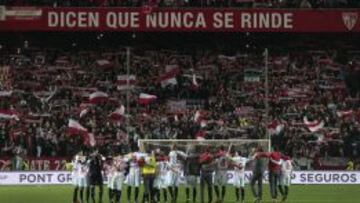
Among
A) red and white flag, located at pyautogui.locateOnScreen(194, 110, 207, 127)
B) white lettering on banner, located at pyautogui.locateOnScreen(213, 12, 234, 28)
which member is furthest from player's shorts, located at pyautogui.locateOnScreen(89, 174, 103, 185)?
white lettering on banner, located at pyautogui.locateOnScreen(213, 12, 234, 28)

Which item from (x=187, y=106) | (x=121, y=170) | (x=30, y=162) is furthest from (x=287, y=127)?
(x=121, y=170)

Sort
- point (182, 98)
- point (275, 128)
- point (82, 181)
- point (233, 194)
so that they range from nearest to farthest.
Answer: point (82, 181) < point (233, 194) < point (275, 128) < point (182, 98)

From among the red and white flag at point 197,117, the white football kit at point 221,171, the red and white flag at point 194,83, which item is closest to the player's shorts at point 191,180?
the white football kit at point 221,171

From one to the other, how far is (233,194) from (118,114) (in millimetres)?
9408

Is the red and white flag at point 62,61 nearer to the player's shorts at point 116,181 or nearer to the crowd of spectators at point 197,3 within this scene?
the crowd of spectators at point 197,3

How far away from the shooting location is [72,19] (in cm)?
4619

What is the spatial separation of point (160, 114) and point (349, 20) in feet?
33.8

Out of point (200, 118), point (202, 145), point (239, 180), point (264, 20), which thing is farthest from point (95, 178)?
point (264, 20)

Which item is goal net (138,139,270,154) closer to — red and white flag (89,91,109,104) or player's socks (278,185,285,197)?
player's socks (278,185,285,197)

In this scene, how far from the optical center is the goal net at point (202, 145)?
111 ft

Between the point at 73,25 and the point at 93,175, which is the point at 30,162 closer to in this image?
the point at 73,25

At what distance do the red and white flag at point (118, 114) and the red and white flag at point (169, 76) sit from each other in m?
4.09

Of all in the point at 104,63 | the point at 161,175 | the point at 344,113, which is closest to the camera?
the point at 161,175

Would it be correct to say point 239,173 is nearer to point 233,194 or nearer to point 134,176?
point 134,176
